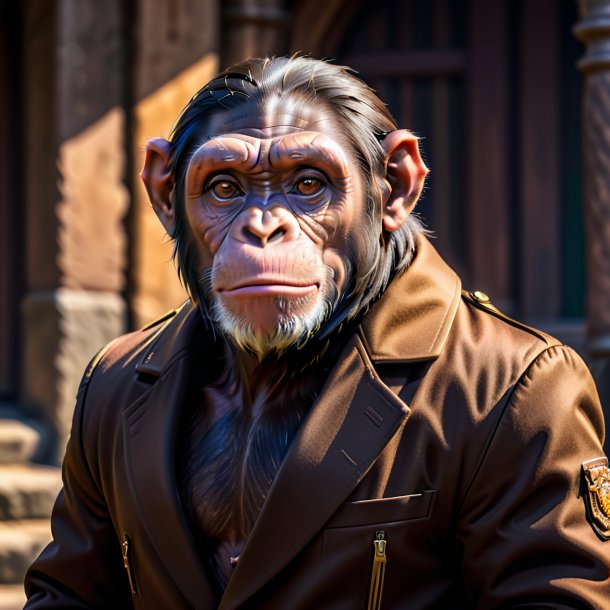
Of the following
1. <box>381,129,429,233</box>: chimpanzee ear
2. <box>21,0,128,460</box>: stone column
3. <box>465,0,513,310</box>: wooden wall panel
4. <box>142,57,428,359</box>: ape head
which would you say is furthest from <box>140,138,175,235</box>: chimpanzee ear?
<box>465,0,513,310</box>: wooden wall panel

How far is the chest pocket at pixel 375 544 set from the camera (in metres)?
1.96

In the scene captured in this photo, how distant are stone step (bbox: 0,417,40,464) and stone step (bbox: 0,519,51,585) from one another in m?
0.43

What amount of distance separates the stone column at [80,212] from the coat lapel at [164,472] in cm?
299

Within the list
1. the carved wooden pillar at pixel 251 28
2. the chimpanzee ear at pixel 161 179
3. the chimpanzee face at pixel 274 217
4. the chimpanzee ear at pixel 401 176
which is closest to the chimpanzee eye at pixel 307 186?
the chimpanzee face at pixel 274 217

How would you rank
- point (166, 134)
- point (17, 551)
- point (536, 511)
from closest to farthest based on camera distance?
1. point (536, 511)
2. point (17, 551)
3. point (166, 134)

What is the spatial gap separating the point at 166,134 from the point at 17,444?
4.59 ft

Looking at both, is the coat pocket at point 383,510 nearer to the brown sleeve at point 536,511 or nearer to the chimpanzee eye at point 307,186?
the brown sleeve at point 536,511

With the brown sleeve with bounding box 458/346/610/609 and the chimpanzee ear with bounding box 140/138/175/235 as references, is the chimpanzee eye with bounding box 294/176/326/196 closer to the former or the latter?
the chimpanzee ear with bounding box 140/138/175/235

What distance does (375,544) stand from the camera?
1955 mm

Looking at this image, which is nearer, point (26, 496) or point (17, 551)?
point (17, 551)

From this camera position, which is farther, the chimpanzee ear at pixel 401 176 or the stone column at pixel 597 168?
the stone column at pixel 597 168

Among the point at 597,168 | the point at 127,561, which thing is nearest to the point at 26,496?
the point at 597,168

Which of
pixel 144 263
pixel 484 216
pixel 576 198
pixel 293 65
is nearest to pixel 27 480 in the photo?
pixel 144 263

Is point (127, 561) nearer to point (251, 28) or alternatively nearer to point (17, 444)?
point (17, 444)
